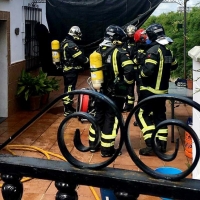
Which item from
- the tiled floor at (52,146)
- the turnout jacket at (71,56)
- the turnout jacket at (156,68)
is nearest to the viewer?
the tiled floor at (52,146)

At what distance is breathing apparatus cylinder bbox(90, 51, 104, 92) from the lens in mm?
5070

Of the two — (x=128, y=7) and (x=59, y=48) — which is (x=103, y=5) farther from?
(x=59, y=48)

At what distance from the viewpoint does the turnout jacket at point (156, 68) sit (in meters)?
5.25

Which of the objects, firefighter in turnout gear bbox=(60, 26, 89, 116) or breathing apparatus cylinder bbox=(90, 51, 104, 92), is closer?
breathing apparatus cylinder bbox=(90, 51, 104, 92)

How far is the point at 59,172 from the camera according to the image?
1.33 metres

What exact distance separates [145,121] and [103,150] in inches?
31.0

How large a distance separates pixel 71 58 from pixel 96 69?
110 inches

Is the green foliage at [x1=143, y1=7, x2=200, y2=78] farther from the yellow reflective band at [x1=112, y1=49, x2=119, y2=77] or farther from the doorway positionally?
the doorway

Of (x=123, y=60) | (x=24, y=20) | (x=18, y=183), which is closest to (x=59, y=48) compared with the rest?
(x=24, y=20)

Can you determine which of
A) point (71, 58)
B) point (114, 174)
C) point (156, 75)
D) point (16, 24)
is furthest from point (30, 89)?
point (114, 174)

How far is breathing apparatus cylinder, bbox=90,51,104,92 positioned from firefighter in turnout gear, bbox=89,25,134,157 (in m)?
0.25

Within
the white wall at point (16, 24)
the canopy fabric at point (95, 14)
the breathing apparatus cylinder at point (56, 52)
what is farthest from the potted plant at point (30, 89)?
the canopy fabric at point (95, 14)

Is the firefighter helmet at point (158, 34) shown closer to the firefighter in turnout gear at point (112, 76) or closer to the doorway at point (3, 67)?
the firefighter in turnout gear at point (112, 76)

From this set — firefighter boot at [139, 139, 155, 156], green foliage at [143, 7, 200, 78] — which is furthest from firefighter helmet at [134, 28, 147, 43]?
firefighter boot at [139, 139, 155, 156]
